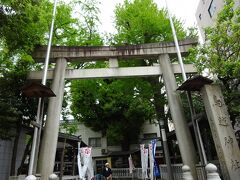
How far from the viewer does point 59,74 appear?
10.9 m

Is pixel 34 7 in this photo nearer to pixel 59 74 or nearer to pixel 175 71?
pixel 59 74

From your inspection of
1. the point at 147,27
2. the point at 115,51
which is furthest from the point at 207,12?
the point at 115,51

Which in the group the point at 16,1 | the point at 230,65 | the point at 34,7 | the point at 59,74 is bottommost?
the point at 230,65

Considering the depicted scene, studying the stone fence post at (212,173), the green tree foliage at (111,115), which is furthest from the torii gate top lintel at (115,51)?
the green tree foliage at (111,115)

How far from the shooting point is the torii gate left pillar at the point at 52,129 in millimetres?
9146

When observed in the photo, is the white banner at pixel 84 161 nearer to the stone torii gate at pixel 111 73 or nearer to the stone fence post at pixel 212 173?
the stone torii gate at pixel 111 73

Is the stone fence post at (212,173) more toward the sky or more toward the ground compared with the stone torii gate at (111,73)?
more toward the ground

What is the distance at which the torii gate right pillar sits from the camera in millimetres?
9445

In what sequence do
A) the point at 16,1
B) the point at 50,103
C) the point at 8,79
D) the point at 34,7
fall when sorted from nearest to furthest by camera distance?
the point at 16,1 < the point at 34,7 < the point at 50,103 < the point at 8,79

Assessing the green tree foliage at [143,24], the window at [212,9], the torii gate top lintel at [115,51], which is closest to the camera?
the torii gate top lintel at [115,51]

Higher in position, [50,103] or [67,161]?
[50,103]

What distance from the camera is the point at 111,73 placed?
1096 centimetres

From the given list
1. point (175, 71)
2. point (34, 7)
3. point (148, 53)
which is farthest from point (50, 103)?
point (175, 71)

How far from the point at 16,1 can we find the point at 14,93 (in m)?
5.41
